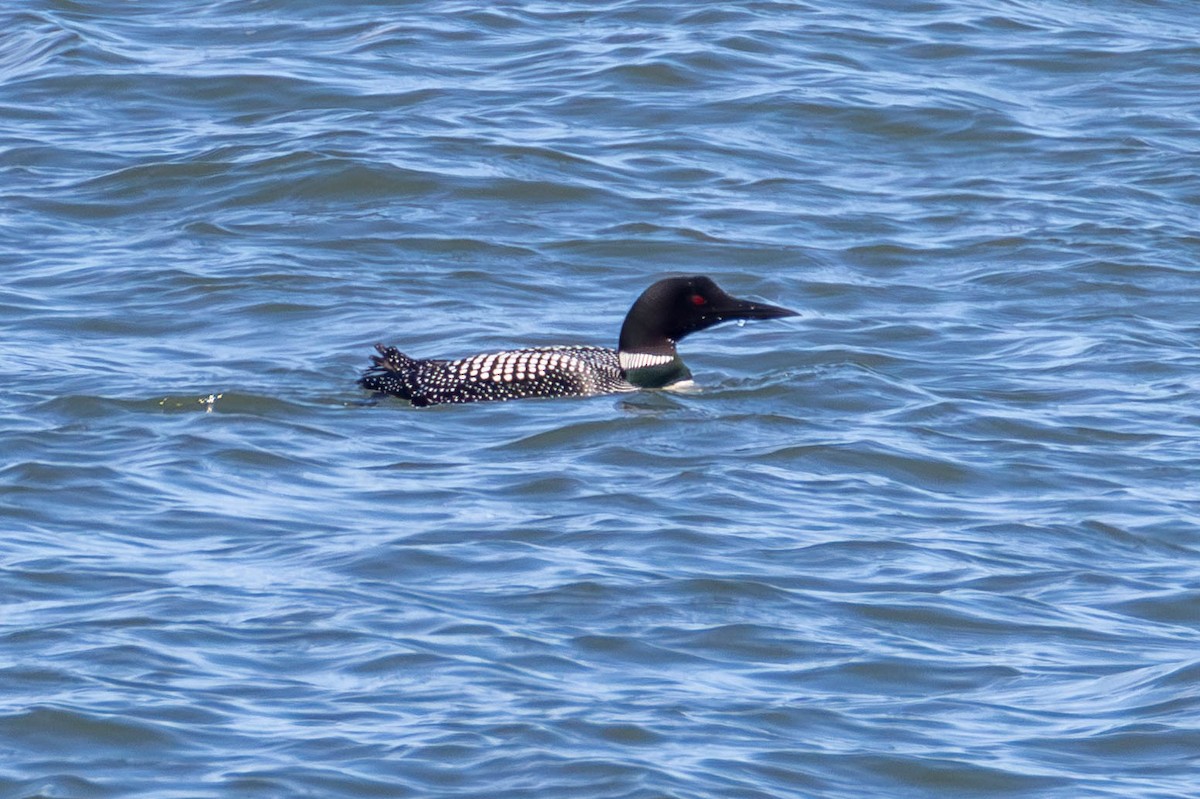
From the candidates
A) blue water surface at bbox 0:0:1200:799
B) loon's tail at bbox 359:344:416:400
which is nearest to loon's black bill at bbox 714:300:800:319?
blue water surface at bbox 0:0:1200:799

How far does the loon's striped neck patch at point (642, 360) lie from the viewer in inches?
377

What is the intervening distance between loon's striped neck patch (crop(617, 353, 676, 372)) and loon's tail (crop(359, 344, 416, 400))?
0.95 meters

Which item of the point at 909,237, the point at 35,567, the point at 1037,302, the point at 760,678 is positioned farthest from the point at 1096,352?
the point at 35,567

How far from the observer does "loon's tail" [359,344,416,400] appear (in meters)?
9.02

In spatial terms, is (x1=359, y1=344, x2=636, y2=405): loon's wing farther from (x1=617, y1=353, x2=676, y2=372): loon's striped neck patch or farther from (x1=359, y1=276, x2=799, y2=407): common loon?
(x1=617, y1=353, x2=676, y2=372): loon's striped neck patch

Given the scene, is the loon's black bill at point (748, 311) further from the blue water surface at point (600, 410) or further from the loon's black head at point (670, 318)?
the blue water surface at point (600, 410)

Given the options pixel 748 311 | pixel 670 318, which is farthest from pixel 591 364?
pixel 748 311

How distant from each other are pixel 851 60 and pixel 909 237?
147 inches

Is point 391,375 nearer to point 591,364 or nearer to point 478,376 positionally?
point 478,376

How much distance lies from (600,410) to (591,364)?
28 cm

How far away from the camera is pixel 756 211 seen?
12078mm

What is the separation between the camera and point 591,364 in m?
9.43

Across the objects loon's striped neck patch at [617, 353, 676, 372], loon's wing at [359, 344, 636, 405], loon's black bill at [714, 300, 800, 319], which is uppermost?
loon's black bill at [714, 300, 800, 319]

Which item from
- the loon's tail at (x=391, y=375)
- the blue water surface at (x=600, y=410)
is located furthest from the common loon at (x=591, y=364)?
the blue water surface at (x=600, y=410)
